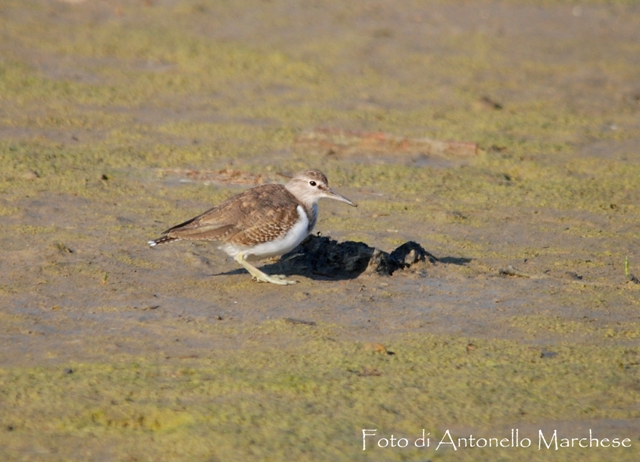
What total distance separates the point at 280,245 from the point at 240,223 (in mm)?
335

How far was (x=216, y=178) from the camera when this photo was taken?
9758 millimetres

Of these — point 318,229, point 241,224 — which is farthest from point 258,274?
point 318,229

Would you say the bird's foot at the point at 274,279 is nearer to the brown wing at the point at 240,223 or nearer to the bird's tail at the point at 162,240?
the brown wing at the point at 240,223

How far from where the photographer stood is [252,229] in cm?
732

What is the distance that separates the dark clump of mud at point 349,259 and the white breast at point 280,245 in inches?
8.7

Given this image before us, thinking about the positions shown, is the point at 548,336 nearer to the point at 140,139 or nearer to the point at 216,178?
the point at 216,178

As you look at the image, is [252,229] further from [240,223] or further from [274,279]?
[274,279]

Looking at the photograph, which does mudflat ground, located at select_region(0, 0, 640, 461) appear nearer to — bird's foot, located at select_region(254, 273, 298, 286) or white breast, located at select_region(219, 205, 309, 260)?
bird's foot, located at select_region(254, 273, 298, 286)

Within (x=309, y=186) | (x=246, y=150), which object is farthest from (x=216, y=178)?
(x=309, y=186)

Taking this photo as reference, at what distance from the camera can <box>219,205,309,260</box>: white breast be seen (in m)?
7.35

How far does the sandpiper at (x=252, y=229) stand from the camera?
733 centimetres

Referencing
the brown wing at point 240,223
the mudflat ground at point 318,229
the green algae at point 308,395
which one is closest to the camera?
the green algae at point 308,395

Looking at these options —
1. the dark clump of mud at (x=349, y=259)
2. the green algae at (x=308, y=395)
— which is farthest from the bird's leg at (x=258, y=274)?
the green algae at (x=308, y=395)

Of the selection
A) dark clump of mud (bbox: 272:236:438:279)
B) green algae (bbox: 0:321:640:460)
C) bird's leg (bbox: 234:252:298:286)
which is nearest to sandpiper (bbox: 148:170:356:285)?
bird's leg (bbox: 234:252:298:286)
